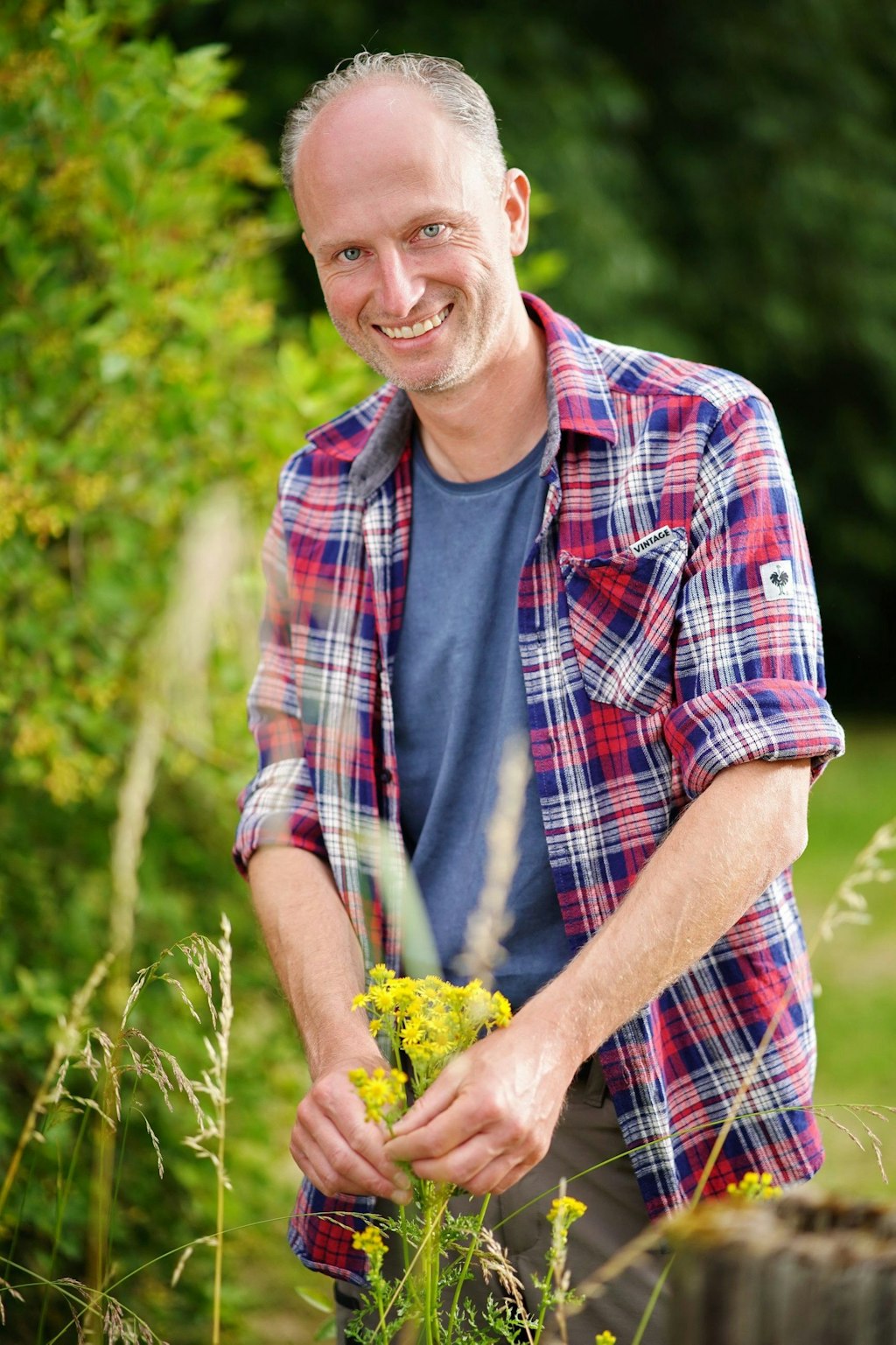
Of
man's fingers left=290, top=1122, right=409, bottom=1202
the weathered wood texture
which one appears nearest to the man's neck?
man's fingers left=290, top=1122, right=409, bottom=1202

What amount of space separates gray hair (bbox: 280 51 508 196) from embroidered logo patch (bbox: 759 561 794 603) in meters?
0.68

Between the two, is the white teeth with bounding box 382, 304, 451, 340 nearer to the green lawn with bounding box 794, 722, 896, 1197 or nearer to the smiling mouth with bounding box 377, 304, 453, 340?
the smiling mouth with bounding box 377, 304, 453, 340

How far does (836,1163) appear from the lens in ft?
14.1

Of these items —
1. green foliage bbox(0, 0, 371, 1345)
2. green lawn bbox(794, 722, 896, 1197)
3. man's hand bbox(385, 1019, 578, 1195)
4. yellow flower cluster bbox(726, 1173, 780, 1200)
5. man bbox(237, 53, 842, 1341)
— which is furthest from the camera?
green lawn bbox(794, 722, 896, 1197)

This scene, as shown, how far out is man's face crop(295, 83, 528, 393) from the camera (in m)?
1.75

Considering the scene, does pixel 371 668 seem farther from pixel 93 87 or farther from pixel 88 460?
pixel 93 87

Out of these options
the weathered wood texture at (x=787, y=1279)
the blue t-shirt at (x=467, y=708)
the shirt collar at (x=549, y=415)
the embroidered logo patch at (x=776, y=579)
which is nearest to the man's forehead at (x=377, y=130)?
the shirt collar at (x=549, y=415)

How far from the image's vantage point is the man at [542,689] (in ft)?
5.02

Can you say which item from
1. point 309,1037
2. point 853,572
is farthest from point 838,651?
point 309,1037

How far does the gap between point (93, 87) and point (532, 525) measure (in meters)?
1.43

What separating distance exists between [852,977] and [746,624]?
469cm

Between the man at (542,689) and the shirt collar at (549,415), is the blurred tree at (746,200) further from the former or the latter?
the man at (542,689)

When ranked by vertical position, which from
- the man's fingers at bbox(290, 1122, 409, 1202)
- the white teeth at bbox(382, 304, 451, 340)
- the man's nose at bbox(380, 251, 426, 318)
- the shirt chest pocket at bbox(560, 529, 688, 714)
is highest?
the man's nose at bbox(380, 251, 426, 318)

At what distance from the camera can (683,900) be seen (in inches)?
57.4
